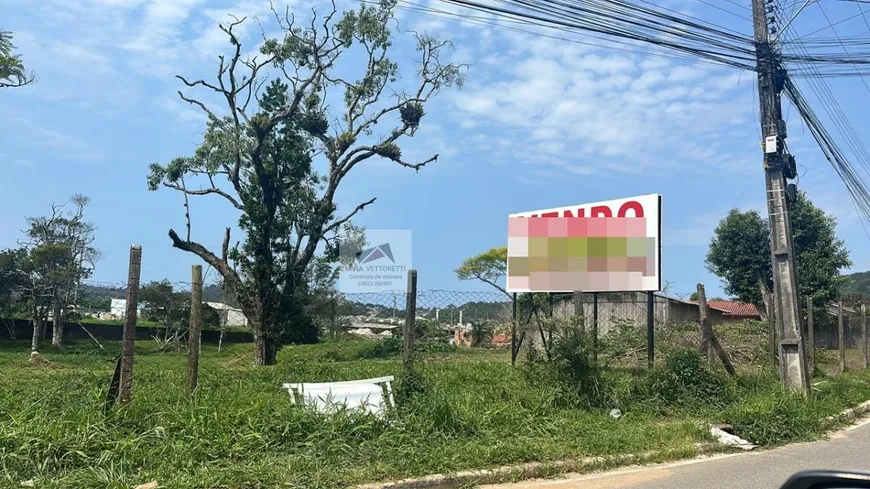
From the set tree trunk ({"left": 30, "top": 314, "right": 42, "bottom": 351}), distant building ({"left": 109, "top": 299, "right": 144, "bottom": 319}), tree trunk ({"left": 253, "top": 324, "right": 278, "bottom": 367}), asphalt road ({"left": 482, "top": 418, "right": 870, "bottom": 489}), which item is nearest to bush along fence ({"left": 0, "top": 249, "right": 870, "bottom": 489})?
asphalt road ({"left": 482, "top": 418, "right": 870, "bottom": 489})

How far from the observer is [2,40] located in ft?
62.2

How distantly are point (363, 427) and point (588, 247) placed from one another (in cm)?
744

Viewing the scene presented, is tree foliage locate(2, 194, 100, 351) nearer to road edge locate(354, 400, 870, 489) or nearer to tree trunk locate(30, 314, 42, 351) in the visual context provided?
tree trunk locate(30, 314, 42, 351)

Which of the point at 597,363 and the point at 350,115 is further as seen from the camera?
the point at 350,115

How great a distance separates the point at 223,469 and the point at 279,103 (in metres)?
19.4

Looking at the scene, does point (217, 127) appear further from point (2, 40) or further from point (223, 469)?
point (223, 469)

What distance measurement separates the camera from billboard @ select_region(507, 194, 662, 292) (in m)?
11.8

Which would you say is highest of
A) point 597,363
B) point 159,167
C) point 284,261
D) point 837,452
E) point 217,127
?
point 217,127

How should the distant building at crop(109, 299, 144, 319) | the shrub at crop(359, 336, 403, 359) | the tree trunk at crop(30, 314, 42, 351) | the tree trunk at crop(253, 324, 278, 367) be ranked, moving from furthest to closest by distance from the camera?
the distant building at crop(109, 299, 144, 319) → the tree trunk at crop(30, 314, 42, 351) → the shrub at crop(359, 336, 403, 359) → the tree trunk at crop(253, 324, 278, 367)

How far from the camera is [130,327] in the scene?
6480 mm

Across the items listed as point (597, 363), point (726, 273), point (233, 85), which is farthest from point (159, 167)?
point (726, 273)

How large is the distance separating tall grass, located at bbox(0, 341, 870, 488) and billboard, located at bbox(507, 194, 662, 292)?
304 centimetres

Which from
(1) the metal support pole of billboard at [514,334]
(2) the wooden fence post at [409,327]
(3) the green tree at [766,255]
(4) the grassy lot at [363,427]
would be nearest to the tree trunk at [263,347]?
(1) the metal support pole of billboard at [514,334]

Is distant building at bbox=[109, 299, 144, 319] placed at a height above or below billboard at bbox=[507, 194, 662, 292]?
below
